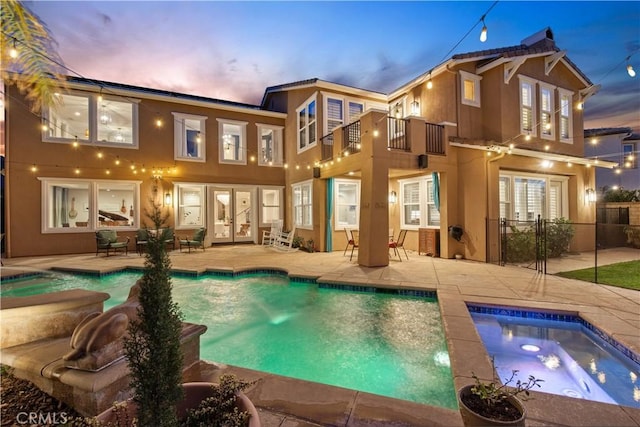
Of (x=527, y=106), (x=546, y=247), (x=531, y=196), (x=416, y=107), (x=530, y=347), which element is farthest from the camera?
(x=416, y=107)

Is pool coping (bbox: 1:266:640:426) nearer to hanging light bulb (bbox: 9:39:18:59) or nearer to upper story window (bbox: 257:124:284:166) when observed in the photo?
hanging light bulb (bbox: 9:39:18:59)

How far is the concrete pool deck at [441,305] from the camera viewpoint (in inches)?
75.9

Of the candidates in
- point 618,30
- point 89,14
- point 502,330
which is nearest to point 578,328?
point 502,330

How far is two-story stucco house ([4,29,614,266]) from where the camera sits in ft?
26.8

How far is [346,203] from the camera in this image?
34.6ft

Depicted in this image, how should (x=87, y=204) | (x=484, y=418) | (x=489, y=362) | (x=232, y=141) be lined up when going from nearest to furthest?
(x=484, y=418), (x=489, y=362), (x=87, y=204), (x=232, y=141)

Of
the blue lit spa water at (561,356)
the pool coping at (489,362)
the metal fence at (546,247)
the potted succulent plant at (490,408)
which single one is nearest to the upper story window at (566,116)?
the metal fence at (546,247)

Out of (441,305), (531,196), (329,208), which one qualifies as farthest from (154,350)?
(531,196)

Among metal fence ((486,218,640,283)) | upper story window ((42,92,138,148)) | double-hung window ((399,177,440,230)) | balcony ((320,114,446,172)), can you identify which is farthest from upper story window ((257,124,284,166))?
metal fence ((486,218,640,283))

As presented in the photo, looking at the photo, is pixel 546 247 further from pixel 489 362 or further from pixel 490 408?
pixel 490 408

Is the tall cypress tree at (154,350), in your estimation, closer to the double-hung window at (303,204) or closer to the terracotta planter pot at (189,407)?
the terracotta planter pot at (189,407)

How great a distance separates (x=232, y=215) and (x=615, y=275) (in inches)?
470

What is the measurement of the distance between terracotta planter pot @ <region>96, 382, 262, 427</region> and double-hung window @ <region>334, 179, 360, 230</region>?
28.8 feet

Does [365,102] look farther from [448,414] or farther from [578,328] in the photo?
[448,414]
